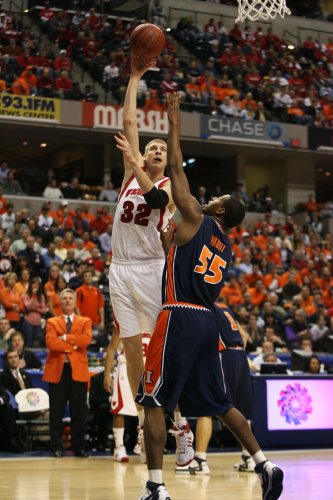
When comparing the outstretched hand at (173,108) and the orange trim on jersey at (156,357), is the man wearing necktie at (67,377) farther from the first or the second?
the outstretched hand at (173,108)

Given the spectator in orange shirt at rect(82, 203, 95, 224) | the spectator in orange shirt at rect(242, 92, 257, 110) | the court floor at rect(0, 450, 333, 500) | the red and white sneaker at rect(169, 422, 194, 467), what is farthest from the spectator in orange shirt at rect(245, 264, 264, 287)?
the red and white sneaker at rect(169, 422, 194, 467)

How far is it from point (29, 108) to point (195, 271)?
1756cm

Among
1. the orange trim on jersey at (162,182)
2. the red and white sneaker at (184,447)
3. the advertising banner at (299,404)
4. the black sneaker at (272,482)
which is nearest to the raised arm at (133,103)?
the orange trim on jersey at (162,182)

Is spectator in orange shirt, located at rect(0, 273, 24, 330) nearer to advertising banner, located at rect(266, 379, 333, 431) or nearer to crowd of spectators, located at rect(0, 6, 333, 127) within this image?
advertising banner, located at rect(266, 379, 333, 431)

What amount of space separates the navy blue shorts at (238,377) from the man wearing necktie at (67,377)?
2.18 metres

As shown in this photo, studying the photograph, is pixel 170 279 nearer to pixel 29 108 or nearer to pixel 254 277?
pixel 254 277

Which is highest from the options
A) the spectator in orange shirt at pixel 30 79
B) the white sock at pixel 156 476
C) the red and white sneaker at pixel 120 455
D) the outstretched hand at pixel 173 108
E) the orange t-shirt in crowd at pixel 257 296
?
the spectator in orange shirt at pixel 30 79

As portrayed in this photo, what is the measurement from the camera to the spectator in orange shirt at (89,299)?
15.1 metres

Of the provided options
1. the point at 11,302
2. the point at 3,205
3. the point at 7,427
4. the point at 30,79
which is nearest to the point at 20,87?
the point at 30,79

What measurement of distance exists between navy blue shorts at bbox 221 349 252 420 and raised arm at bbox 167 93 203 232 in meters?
3.69

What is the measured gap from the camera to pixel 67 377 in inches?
426

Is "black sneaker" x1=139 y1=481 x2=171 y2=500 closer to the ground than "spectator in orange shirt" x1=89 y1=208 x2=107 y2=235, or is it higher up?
closer to the ground

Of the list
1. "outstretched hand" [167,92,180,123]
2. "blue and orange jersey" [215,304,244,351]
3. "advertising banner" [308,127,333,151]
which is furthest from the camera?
"advertising banner" [308,127,333,151]

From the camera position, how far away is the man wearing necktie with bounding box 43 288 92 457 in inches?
421
